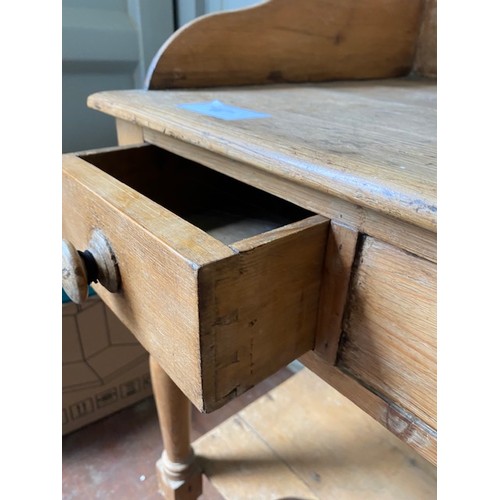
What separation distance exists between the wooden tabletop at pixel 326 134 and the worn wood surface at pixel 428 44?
26 cm

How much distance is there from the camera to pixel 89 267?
0.38m

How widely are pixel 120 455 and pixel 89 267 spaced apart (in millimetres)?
772

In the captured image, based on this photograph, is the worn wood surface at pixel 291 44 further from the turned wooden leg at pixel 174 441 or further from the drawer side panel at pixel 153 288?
the turned wooden leg at pixel 174 441

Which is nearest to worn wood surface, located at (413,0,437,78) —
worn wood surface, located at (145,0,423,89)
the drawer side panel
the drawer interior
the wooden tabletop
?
worn wood surface, located at (145,0,423,89)

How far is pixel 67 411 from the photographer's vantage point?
983 millimetres

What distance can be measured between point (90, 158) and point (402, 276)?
14.1 inches

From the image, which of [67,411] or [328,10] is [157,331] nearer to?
[328,10]

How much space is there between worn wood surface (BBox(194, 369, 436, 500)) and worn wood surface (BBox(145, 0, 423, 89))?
0.58 meters

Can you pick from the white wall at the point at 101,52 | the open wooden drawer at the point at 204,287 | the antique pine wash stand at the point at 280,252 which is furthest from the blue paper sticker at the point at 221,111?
the white wall at the point at 101,52

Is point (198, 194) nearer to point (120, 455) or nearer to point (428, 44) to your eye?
point (428, 44)

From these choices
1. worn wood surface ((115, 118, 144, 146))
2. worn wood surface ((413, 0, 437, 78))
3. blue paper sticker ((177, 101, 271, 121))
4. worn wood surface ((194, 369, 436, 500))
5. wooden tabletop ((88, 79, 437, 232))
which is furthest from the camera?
worn wood surface ((413, 0, 437, 78))

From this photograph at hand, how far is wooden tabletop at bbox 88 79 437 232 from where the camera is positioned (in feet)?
0.90

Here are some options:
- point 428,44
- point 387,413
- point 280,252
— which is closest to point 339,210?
point 280,252

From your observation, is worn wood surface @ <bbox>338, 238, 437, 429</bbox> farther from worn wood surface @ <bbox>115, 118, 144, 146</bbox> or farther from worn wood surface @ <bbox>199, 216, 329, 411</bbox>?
worn wood surface @ <bbox>115, 118, 144, 146</bbox>
